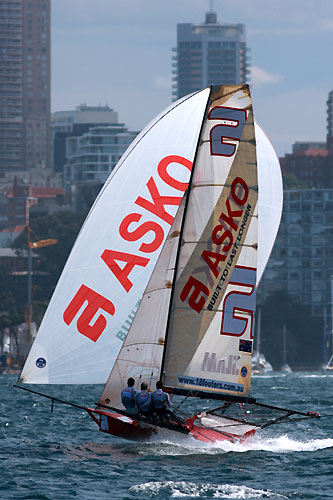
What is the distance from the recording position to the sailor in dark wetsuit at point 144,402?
61.7ft

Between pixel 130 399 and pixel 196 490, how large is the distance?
3148 millimetres

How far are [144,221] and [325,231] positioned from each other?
4286 inches

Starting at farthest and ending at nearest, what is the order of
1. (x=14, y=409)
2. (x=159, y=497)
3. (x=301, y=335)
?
(x=301, y=335) → (x=14, y=409) → (x=159, y=497)

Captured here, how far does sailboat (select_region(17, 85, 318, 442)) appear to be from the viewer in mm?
19281

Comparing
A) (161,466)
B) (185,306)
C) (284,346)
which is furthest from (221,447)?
(284,346)

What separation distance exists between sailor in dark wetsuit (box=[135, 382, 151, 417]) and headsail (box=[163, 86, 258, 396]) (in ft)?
2.14

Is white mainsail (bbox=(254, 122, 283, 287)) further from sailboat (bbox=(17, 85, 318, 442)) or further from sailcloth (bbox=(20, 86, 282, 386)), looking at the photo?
sailboat (bbox=(17, 85, 318, 442))

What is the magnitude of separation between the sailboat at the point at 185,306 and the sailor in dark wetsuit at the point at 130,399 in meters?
0.09

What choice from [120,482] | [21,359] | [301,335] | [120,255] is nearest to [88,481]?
[120,482]

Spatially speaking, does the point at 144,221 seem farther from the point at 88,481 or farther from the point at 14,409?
the point at 14,409

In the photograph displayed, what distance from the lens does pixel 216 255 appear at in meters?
19.4

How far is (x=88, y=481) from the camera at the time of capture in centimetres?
1673

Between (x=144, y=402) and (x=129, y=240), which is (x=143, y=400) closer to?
(x=144, y=402)

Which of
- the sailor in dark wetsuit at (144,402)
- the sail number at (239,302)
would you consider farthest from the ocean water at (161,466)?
the sail number at (239,302)
